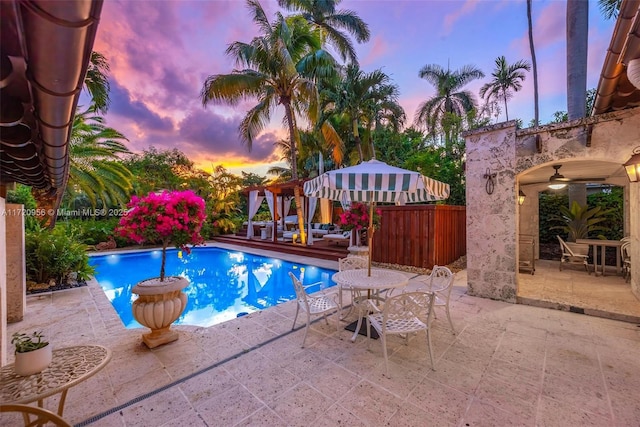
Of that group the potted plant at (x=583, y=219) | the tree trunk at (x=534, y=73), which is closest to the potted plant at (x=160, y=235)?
the potted plant at (x=583, y=219)

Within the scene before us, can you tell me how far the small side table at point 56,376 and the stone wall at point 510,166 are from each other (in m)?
5.89

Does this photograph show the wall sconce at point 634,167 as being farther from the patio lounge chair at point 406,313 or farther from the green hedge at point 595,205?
the green hedge at point 595,205

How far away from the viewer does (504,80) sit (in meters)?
16.8

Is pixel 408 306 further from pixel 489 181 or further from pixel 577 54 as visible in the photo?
pixel 577 54

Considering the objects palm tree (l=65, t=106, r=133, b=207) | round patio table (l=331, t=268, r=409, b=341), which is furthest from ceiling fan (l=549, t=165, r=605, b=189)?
palm tree (l=65, t=106, r=133, b=207)

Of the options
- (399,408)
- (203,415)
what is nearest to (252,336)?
(203,415)

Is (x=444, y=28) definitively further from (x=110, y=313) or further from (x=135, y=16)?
(x=110, y=313)

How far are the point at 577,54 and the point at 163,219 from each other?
1277cm

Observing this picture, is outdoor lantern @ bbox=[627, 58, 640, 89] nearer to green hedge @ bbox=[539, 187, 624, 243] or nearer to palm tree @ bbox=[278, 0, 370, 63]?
green hedge @ bbox=[539, 187, 624, 243]

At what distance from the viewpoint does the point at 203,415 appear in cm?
221

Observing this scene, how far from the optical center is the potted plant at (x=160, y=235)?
326cm

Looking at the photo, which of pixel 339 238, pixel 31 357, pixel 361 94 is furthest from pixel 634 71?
pixel 339 238

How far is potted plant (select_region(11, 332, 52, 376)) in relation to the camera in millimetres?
1610

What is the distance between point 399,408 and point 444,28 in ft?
34.4
